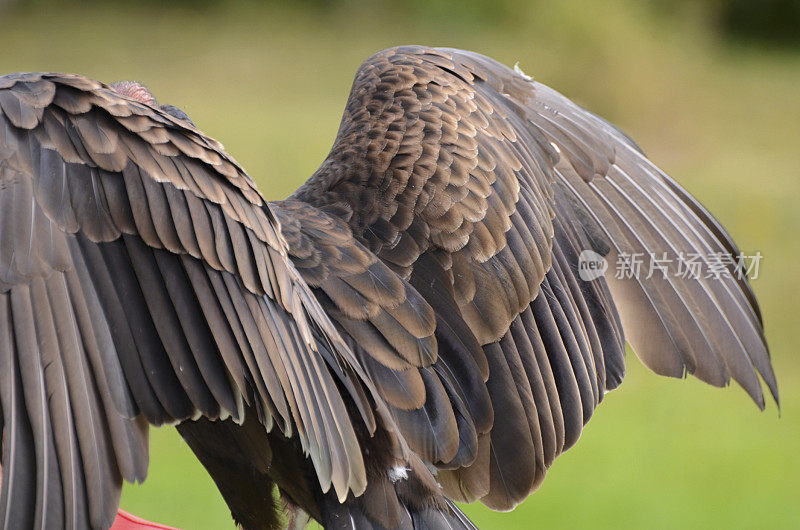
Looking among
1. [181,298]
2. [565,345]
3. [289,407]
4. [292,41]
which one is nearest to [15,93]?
[181,298]

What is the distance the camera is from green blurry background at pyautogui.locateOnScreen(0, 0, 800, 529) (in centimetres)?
715

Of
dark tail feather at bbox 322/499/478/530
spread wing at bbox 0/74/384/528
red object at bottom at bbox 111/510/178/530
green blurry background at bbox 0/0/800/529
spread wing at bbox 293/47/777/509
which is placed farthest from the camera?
green blurry background at bbox 0/0/800/529

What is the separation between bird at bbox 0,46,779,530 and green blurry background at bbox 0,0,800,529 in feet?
12.0

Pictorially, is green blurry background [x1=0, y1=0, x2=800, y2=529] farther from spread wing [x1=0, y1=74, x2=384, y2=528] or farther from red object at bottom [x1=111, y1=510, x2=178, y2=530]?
spread wing [x1=0, y1=74, x2=384, y2=528]

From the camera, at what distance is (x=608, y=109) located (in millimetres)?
11422

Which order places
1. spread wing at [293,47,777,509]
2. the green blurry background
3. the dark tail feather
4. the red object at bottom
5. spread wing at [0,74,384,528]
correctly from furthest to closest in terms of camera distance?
1. the green blurry background
2. the red object at bottom
3. spread wing at [293,47,777,509]
4. the dark tail feather
5. spread wing at [0,74,384,528]

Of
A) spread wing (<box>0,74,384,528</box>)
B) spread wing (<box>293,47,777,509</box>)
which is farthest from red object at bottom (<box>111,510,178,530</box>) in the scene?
spread wing (<box>0,74,384,528</box>)

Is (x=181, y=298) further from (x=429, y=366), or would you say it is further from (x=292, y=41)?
(x=292, y=41)

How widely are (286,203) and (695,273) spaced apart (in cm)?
128

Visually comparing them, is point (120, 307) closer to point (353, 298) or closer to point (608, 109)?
point (353, 298)

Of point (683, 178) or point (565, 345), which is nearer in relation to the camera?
point (565, 345)

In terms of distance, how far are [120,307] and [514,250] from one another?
1.22 metres

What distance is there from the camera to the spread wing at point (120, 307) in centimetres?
192

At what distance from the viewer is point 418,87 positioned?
3154mm
